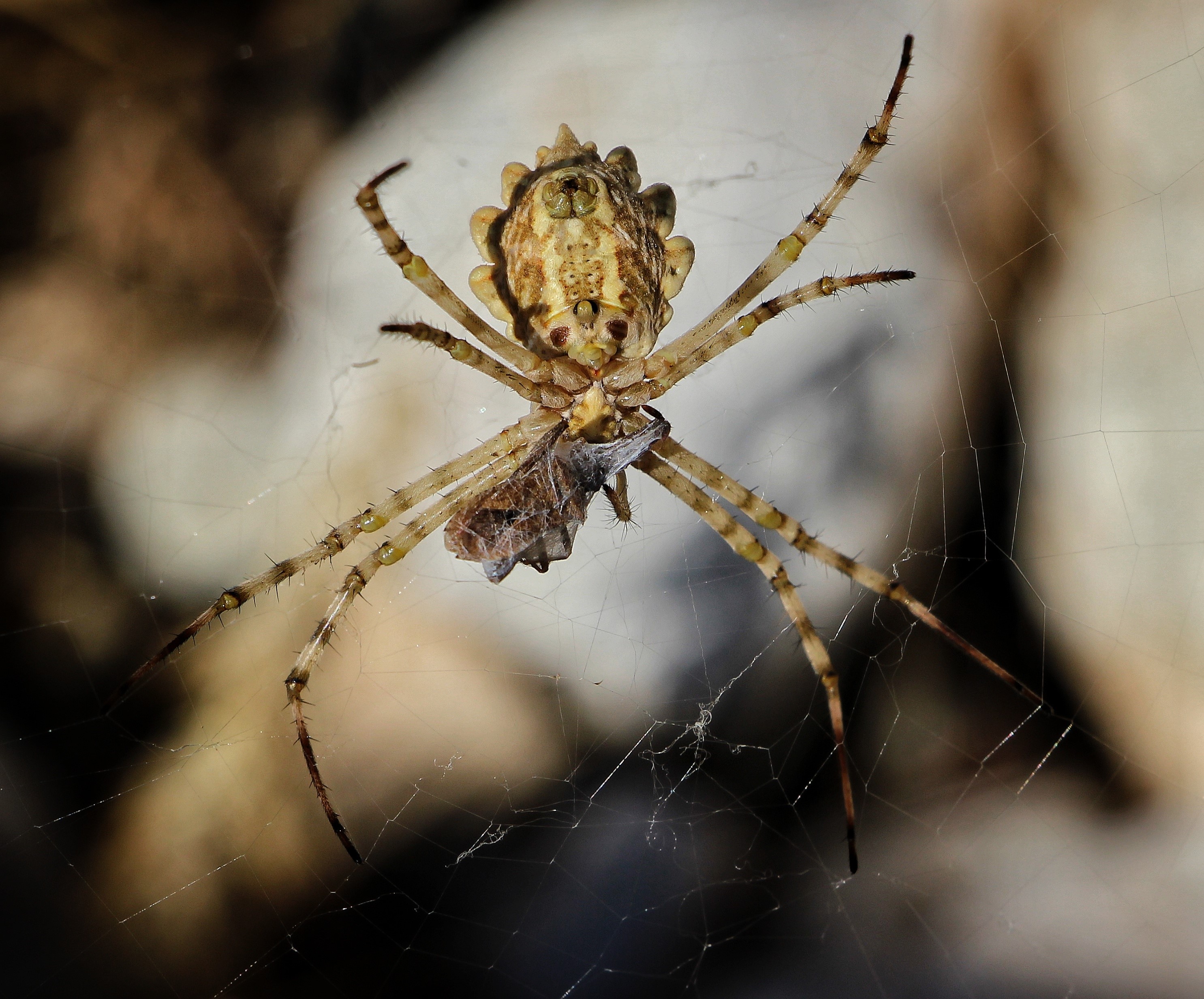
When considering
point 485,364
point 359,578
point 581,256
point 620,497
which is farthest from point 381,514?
point 581,256

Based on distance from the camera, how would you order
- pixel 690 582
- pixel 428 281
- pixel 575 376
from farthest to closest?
pixel 690 582 → pixel 575 376 → pixel 428 281

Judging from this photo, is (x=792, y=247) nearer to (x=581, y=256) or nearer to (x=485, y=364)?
(x=581, y=256)

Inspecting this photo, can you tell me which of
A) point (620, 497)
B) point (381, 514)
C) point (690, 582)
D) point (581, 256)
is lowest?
point (690, 582)

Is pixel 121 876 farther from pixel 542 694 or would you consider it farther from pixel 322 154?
pixel 322 154

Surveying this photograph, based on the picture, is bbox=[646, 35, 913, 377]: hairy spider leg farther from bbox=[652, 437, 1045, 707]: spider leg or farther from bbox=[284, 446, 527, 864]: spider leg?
bbox=[284, 446, 527, 864]: spider leg

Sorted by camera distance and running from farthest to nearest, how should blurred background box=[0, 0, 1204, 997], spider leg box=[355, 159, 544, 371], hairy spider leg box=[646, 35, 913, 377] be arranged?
1. blurred background box=[0, 0, 1204, 997]
2. hairy spider leg box=[646, 35, 913, 377]
3. spider leg box=[355, 159, 544, 371]

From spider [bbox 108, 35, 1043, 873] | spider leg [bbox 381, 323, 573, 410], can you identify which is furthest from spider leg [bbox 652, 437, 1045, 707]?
spider leg [bbox 381, 323, 573, 410]

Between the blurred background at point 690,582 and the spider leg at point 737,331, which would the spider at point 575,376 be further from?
the blurred background at point 690,582
